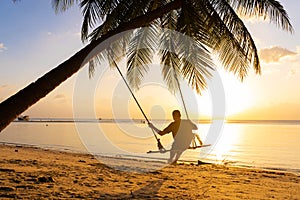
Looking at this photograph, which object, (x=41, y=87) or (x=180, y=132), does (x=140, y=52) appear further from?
(x=41, y=87)

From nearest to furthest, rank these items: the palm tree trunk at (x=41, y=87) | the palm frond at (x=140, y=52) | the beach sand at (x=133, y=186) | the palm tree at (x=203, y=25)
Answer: the palm tree trunk at (x=41, y=87)
the beach sand at (x=133, y=186)
the palm tree at (x=203, y=25)
the palm frond at (x=140, y=52)

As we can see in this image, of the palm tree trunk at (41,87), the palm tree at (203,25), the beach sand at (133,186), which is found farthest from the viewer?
the palm tree at (203,25)

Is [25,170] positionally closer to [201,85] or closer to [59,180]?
[59,180]

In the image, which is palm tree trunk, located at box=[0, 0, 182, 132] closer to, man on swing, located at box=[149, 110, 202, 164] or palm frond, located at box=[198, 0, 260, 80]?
palm frond, located at box=[198, 0, 260, 80]

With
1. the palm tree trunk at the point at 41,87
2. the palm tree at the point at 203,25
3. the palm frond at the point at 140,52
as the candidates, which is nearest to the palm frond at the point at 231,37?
the palm tree at the point at 203,25

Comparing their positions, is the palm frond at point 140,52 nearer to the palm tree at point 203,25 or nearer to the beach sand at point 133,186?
the palm tree at point 203,25

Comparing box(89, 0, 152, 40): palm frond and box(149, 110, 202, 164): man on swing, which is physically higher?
box(89, 0, 152, 40): palm frond

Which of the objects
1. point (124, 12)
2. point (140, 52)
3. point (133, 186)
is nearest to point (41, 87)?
point (133, 186)

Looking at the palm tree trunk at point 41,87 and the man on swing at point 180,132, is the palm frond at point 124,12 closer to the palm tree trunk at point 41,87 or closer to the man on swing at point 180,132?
the palm tree trunk at point 41,87

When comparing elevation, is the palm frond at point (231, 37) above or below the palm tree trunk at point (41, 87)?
above

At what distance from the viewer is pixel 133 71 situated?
9102mm

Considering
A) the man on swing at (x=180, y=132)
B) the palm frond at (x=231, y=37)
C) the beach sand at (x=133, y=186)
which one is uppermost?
the palm frond at (x=231, y=37)

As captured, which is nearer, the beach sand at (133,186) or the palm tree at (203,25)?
the beach sand at (133,186)

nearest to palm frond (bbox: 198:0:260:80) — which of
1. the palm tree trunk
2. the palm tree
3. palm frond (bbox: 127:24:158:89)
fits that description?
the palm tree
